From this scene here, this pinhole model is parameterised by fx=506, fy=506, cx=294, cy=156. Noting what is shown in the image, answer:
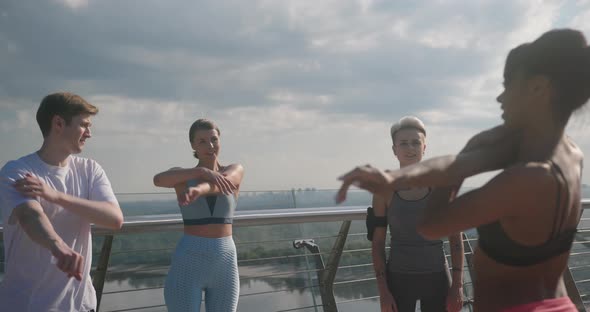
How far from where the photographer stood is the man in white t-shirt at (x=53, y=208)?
202cm

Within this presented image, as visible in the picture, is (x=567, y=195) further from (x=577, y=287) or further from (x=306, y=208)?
(x=577, y=287)

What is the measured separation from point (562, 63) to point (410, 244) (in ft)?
5.21

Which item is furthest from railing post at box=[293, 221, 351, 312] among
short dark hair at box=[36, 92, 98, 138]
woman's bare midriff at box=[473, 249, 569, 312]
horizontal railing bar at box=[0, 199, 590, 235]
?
woman's bare midriff at box=[473, 249, 569, 312]

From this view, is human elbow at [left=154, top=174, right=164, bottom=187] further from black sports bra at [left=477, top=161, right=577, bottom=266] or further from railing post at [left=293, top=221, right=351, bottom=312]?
black sports bra at [left=477, top=161, right=577, bottom=266]

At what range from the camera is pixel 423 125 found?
2736 mm

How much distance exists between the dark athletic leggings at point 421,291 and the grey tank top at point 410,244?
31 mm

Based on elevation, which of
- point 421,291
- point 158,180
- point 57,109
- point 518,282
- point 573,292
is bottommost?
point 573,292

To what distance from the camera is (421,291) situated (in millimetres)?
2594

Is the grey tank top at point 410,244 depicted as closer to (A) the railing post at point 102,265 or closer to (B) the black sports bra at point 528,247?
(B) the black sports bra at point 528,247

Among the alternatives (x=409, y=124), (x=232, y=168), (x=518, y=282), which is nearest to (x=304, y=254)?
(x=232, y=168)

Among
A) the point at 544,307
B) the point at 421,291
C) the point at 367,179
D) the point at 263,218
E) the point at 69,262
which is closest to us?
the point at 367,179

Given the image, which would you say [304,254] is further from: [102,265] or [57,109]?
[57,109]

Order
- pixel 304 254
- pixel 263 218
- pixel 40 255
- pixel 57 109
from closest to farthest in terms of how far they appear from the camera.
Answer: pixel 40 255, pixel 57 109, pixel 263 218, pixel 304 254

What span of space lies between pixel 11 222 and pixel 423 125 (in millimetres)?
2018
